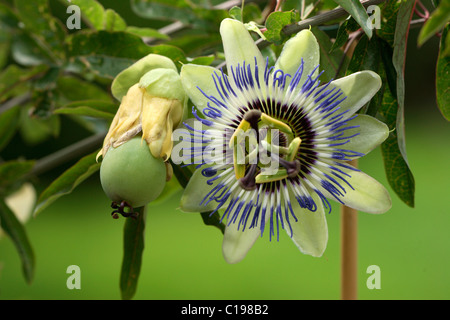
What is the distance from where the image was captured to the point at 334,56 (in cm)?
91

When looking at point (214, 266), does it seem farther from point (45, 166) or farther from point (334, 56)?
point (334, 56)

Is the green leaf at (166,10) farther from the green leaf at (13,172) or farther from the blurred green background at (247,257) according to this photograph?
the blurred green background at (247,257)

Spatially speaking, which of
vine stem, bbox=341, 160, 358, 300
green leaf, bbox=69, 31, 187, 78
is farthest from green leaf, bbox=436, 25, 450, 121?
green leaf, bbox=69, 31, 187, 78

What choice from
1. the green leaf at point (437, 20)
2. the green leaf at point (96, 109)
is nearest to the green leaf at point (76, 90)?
the green leaf at point (96, 109)

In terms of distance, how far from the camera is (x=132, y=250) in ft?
3.41

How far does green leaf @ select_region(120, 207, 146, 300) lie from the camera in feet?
3.35

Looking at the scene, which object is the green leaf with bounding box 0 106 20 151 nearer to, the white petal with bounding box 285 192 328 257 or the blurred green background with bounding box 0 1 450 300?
the white petal with bounding box 285 192 328 257

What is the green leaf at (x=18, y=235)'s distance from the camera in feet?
4.32

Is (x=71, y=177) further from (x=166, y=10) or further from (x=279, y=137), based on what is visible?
(x=166, y=10)

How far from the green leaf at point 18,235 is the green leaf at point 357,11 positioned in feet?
3.27

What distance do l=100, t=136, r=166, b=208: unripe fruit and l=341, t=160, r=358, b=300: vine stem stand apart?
460 millimetres

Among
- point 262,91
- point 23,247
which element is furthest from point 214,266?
point 262,91

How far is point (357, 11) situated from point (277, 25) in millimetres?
140
